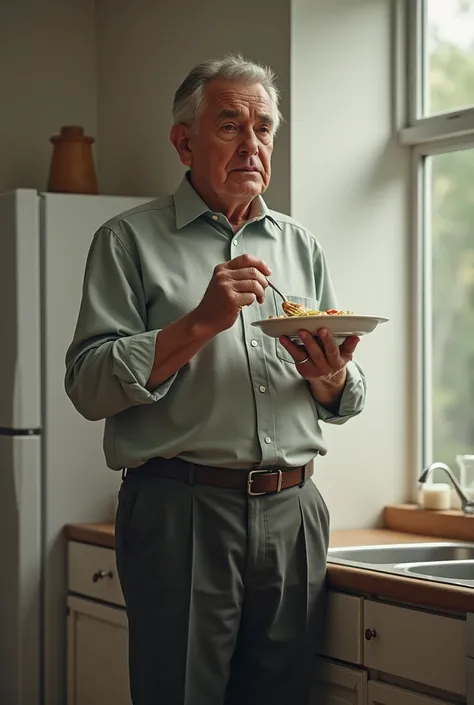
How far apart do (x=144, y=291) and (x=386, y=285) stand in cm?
109

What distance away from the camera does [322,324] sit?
2.14 m

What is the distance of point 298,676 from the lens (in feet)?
7.76

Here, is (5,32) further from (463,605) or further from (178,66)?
(463,605)

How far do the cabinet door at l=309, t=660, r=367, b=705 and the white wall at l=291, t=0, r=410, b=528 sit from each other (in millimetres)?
660

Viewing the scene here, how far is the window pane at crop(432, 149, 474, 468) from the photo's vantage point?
3137 mm

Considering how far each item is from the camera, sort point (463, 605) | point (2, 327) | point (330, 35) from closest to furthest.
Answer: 1. point (463, 605)
2. point (330, 35)
3. point (2, 327)

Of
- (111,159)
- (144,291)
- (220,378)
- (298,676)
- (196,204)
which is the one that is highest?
(111,159)

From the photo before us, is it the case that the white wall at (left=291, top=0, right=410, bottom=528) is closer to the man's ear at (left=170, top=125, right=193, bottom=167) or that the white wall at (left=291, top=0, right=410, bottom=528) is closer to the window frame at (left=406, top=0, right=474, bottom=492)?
the window frame at (left=406, top=0, right=474, bottom=492)

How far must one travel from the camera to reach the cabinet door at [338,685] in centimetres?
239

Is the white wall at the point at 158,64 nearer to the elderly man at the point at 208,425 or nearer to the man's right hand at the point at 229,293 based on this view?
the elderly man at the point at 208,425

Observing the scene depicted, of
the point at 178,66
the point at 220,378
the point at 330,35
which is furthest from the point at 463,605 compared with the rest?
the point at 178,66

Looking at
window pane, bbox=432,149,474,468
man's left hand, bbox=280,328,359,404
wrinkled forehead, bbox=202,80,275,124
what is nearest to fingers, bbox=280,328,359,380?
man's left hand, bbox=280,328,359,404

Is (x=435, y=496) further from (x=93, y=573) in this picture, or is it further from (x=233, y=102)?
(x=233, y=102)

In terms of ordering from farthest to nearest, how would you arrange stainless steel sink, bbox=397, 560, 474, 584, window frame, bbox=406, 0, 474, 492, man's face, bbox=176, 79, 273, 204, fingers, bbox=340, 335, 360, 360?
window frame, bbox=406, 0, 474, 492 → stainless steel sink, bbox=397, 560, 474, 584 → man's face, bbox=176, 79, 273, 204 → fingers, bbox=340, 335, 360, 360
